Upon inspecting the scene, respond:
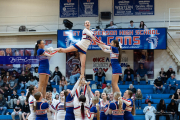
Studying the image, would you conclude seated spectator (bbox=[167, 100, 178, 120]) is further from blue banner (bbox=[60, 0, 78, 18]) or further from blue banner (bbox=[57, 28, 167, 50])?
blue banner (bbox=[60, 0, 78, 18])

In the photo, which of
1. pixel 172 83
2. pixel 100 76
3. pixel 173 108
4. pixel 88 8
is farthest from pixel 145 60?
pixel 88 8

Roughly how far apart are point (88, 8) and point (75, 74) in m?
4.51

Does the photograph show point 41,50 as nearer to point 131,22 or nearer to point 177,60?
point 131,22

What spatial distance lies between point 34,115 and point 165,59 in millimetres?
11866

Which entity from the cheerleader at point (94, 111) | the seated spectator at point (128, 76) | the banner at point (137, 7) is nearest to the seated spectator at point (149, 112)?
the seated spectator at point (128, 76)

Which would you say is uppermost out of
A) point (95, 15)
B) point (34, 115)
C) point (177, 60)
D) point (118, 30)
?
point (95, 15)

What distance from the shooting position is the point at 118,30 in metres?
14.7

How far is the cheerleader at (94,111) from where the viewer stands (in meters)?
5.55

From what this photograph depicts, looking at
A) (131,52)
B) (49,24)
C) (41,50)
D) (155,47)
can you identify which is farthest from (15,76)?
(41,50)

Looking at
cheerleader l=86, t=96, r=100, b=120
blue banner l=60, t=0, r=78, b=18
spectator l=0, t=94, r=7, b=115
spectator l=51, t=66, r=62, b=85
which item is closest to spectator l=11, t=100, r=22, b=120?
spectator l=0, t=94, r=7, b=115

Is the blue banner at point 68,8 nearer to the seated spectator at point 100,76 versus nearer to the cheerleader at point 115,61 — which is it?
the seated spectator at point 100,76

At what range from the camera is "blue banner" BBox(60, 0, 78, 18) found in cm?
1683

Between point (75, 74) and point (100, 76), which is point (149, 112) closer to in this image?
point (100, 76)

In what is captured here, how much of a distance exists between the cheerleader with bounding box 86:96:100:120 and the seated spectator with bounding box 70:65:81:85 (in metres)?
9.09
